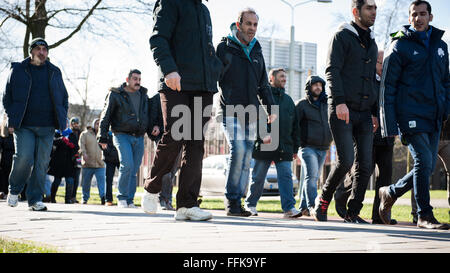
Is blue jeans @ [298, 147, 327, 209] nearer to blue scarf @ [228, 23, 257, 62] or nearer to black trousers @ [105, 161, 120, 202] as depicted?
blue scarf @ [228, 23, 257, 62]

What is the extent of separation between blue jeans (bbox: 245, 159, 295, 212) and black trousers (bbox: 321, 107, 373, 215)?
159cm

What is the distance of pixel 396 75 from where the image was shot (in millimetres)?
5480

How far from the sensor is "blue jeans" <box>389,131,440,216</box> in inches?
207

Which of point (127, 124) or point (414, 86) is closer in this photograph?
point (414, 86)

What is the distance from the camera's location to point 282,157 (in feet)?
26.0

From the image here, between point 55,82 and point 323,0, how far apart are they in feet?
62.2


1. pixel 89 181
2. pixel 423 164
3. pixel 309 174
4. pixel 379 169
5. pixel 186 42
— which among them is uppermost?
pixel 186 42

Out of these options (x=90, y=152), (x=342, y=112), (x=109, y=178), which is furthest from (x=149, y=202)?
(x=90, y=152)

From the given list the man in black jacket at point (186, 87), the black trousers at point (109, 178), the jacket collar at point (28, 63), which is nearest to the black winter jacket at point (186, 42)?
the man in black jacket at point (186, 87)

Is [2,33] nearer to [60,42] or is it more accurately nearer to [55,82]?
[60,42]

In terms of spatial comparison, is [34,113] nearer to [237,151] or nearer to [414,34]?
[237,151]

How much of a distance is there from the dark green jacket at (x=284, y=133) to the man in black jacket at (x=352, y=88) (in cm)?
194

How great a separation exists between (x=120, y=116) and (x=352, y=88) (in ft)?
14.0

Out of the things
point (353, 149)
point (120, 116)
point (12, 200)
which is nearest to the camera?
point (353, 149)
